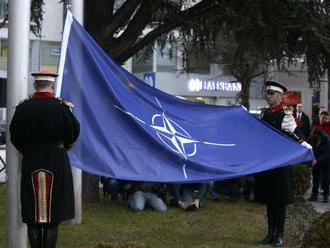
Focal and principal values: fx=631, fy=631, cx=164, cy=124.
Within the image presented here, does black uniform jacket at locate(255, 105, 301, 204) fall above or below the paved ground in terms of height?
above

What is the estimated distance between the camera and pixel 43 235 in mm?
6133

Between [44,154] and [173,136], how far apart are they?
1.96 metres

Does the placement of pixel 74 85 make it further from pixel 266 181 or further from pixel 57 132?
pixel 266 181

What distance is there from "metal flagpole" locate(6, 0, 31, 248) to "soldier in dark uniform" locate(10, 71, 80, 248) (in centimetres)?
51

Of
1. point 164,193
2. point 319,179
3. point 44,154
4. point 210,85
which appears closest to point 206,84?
point 210,85

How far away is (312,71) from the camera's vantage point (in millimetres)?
11414

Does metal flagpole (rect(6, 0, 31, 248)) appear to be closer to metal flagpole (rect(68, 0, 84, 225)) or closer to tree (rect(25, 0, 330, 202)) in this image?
metal flagpole (rect(68, 0, 84, 225))

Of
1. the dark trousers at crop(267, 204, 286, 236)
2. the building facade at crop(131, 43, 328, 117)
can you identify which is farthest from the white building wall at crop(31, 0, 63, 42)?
the dark trousers at crop(267, 204, 286, 236)

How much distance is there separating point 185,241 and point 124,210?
2.66m

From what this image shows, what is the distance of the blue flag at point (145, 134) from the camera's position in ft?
22.6

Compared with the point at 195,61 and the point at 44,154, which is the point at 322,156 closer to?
the point at 195,61

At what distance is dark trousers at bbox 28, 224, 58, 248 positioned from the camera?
6.06 meters

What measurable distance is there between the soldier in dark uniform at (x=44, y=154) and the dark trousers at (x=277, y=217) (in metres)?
2.93

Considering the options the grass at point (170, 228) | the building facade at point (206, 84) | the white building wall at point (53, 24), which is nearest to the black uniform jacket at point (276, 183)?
the grass at point (170, 228)
